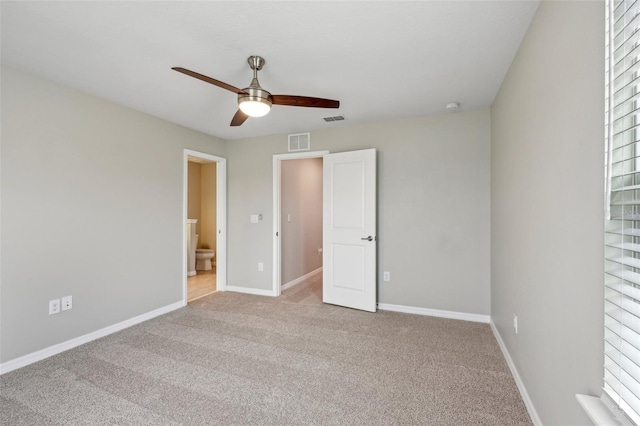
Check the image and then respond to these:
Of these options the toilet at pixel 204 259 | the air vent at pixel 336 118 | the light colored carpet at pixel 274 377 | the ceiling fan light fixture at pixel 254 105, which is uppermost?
the air vent at pixel 336 118

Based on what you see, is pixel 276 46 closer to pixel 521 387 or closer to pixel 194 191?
pixel 521 387

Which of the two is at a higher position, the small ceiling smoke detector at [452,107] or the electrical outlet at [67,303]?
the small ceiling smoke detector at [452,107]

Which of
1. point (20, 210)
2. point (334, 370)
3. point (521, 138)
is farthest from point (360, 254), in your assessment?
point (20, 210)

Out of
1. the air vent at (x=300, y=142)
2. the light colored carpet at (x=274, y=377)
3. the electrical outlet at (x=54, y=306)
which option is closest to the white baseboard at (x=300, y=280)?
the light colored carpet at (x=274, y=377)

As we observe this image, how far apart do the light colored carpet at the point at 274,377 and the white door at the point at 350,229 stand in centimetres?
55

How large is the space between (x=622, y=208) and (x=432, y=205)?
2.61m

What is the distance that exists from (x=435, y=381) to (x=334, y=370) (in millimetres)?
749

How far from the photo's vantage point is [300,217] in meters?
5.14

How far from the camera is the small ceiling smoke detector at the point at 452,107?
121 inches

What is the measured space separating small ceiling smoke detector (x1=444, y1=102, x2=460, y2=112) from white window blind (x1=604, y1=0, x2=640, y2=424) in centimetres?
226

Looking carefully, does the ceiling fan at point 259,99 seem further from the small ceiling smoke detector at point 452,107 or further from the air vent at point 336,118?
the small ceiling smoke detector at point 452,107

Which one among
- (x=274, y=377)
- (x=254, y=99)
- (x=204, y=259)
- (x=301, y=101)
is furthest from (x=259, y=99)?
(x=204, y=259)

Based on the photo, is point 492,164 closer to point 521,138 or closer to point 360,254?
point 521,138

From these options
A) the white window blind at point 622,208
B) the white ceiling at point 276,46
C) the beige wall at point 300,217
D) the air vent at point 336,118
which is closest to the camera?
the white window blind at point 622,208
